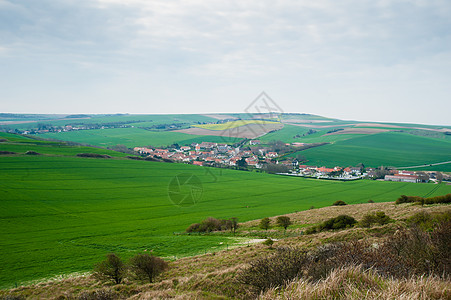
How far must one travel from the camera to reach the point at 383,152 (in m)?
114

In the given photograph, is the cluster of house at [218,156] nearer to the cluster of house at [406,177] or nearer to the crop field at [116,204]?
the crop field at [116,204]

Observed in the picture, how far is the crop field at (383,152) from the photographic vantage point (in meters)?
102

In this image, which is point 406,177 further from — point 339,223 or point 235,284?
point 235,284

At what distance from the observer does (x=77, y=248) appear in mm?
27812

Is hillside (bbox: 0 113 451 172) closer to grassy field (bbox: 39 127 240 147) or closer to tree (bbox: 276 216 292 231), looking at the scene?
grassy field (bbox: 39 127 240 147)

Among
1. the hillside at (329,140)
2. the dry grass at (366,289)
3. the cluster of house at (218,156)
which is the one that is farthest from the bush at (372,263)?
the cluster of house at (218,156)

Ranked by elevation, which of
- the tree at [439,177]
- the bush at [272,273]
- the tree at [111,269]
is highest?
the bush at [272,273]

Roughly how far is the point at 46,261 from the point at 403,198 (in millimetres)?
43697

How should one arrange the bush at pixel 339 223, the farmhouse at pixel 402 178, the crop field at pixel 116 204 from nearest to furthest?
the bush at pixel 339 223 < the crop field at pixel 116 204 < the farmhouse at pixel 402 178

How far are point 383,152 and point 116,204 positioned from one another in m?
109

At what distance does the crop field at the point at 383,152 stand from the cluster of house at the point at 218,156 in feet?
60.6

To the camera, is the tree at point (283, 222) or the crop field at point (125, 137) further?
the crop field at point (125, 137)

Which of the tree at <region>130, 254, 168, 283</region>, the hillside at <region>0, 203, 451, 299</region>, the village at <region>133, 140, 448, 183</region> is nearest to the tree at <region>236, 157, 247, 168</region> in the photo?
the village at <region>133, 140, 448, 183</region>

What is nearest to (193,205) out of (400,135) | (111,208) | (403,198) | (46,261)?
(111,208)
